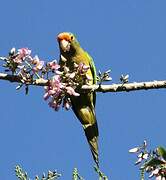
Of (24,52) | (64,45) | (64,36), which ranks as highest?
(64,36)

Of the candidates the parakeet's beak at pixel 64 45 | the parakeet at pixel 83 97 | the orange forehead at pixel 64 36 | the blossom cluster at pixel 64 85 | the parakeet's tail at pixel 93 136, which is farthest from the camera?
the orange forehead at pixel 64 36

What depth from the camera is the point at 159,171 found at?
380cm

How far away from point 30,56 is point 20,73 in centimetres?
44

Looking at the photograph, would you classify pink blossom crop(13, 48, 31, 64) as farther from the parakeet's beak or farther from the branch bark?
the parakeet's beak

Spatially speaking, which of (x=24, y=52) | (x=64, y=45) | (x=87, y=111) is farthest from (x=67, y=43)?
(x=24, y=52)

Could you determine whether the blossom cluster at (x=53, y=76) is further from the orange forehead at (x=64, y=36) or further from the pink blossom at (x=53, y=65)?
the orange forehead at (x=64, y=36)

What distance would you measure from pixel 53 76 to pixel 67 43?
429 centimetres

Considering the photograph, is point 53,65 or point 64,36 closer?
point 53,65

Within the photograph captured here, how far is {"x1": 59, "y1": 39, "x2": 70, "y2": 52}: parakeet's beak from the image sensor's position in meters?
8.93

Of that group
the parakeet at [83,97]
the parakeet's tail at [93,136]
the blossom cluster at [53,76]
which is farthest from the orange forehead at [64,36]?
the blossom cluster at [53,76]

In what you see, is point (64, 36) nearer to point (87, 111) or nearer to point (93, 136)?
point (87, 111)

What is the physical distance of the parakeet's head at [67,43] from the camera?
29.4 ft

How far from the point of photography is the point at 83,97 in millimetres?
8320

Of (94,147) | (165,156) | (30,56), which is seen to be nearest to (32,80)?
(30,56)
